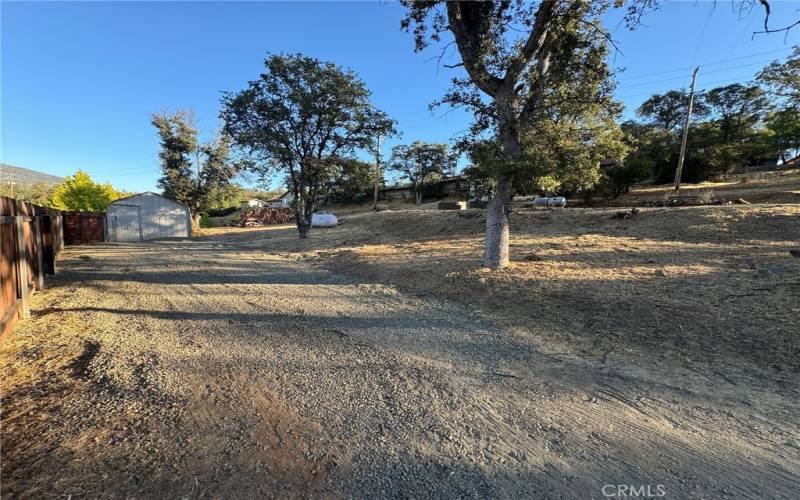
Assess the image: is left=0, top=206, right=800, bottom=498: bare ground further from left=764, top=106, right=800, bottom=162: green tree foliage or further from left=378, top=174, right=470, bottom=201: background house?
left=378, top=174, right=470, bottom=201: background house

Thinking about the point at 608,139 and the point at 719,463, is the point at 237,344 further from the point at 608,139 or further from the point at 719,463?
the point at 608,139

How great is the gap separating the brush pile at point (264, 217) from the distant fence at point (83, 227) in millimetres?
14152

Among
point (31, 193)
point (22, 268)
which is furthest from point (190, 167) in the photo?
point (31, 193)

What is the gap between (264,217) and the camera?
37375 millimetres

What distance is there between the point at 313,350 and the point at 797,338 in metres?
5.16

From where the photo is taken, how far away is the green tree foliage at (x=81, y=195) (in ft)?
110

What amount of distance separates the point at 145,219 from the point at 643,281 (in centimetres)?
2750

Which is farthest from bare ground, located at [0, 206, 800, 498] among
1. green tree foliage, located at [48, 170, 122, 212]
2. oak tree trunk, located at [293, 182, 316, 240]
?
green tree foliage, located at [48, 170, 122, 212]

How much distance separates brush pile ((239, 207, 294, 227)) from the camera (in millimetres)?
35500

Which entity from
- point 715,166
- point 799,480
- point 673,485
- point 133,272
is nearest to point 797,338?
point 799,480

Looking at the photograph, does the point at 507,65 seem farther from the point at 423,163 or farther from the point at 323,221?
the point at 423,163
